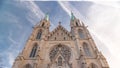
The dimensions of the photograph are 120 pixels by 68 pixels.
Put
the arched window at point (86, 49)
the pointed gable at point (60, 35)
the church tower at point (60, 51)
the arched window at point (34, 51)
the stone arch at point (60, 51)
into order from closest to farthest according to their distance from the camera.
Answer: the church tower at point (60, 51), the stone arch at point (60, 51), the arched window at point (34, 51), the arched window at point (86, 49), the pointed gable at point (60, 35)

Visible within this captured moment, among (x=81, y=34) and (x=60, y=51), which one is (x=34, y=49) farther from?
(x=81, y=34)

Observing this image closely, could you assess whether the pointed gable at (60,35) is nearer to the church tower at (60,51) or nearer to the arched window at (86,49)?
the church tower at (60,51)

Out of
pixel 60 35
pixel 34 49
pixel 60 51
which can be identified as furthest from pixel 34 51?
pixel 60 35

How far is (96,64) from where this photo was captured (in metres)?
24.4

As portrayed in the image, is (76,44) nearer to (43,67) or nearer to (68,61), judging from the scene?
(68,61)

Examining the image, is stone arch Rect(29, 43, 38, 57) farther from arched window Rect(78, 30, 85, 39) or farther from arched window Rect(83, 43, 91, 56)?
arched window Rect(78, 30, 85, 39)

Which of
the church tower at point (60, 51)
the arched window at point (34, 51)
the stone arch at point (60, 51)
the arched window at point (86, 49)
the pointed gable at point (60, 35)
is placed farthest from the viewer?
the pointed gable at point (60, 35)

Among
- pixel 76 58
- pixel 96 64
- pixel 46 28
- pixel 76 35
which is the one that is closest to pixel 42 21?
pixel 46 28

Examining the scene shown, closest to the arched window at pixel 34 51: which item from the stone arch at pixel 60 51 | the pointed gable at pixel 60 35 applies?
the stone arch at pixel 60 51

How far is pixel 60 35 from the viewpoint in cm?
3159

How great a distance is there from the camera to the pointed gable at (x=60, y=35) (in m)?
30.5

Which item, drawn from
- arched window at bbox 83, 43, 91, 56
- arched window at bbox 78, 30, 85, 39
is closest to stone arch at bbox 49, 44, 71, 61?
arched window at bbox 83, 43, 91, 56

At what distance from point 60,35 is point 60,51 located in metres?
5.78

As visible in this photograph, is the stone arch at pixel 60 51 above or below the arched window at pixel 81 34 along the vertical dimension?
below
